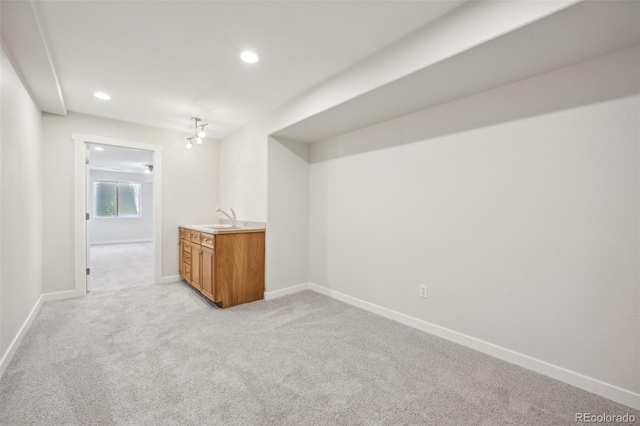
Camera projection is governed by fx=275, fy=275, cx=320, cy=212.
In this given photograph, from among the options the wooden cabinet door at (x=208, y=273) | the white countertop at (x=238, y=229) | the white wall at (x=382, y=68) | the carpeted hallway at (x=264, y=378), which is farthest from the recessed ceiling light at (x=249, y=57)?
the carpeted hallway at (x=264, y=378)

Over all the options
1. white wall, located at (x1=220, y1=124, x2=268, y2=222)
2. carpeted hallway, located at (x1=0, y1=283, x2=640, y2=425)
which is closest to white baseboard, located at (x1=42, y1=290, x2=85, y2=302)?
carpeted hallway, located at (x1=0, y1=283, x2=640, y2=425)

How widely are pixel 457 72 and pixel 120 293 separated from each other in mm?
4524

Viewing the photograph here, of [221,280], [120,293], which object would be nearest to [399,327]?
[221,280]

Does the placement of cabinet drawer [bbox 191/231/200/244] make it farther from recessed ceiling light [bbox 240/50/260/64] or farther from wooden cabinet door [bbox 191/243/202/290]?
recessed ceiling light [bbox 240/50/260/64]

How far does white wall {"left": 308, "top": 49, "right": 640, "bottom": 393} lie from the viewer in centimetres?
166

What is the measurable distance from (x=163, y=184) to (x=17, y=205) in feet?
6.24

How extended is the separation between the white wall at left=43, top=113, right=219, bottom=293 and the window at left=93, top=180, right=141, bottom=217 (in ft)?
20.6

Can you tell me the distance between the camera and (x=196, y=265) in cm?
362

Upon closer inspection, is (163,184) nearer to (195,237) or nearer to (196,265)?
(195,237)

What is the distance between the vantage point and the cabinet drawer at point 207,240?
3.20m

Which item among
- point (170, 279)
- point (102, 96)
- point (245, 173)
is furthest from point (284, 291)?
point (102, 96)

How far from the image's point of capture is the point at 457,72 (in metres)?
1.90

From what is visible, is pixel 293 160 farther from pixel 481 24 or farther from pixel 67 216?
pixel 67 216

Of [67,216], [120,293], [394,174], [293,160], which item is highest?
[293,160]
